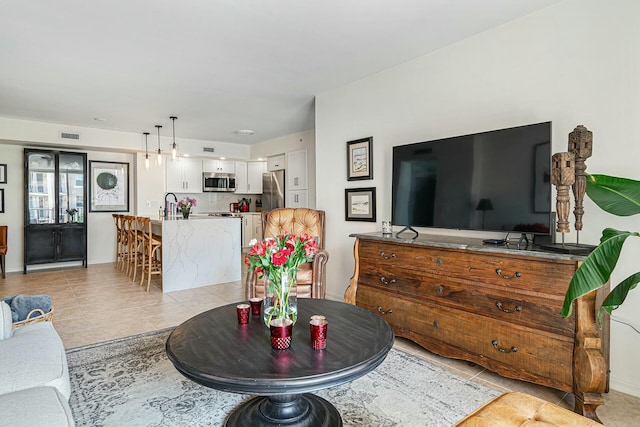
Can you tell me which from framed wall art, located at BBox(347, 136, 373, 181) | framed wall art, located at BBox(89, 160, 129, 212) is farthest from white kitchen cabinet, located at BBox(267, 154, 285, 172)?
framed wall art, located at BBox(347, 136, 373, 181)

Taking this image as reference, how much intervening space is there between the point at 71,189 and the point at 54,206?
0.40m

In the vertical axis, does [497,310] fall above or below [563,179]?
below

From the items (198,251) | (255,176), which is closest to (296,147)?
(255,176)

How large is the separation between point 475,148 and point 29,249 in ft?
23.2

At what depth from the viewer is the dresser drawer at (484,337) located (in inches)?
79.7

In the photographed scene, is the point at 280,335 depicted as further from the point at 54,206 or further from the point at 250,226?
the point at 250,226

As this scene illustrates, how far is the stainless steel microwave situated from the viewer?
26.2 ft

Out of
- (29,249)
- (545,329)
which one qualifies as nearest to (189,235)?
(29,249)

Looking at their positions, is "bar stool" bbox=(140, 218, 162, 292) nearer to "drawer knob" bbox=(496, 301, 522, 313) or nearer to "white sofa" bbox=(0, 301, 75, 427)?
"white sofa" bbox=(0, 301, 75, 427)

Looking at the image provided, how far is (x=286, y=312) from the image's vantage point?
186 centimetres

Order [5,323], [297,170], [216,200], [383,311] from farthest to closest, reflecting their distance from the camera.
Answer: [216,200] < [297,170] < [383,311] < [5,323]

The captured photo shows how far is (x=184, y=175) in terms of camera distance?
7723 millimetres

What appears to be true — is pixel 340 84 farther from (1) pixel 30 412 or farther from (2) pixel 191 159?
(2) pixel 191 159

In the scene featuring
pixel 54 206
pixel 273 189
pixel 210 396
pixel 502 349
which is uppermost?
pixel 273 189
